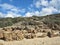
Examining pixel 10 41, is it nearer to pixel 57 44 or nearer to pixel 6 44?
pixel 6 44

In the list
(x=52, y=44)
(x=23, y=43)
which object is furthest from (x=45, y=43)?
(x=23, y=43)

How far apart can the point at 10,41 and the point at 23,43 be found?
5.73 ft

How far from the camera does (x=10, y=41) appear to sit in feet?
54.5

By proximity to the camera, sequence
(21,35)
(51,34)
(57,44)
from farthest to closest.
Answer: (51,34) → (21,35) → (57,44)

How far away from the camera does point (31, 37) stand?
60.8ft

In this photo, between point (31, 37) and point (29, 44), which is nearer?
point (29, 44)

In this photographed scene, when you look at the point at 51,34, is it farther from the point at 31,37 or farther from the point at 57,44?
the point at 57,44

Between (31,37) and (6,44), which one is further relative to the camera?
(31,37)

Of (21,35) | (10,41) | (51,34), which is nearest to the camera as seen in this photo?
(10,41)

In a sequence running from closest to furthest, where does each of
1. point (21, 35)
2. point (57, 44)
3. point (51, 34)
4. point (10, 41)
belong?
point (57, 44), point (10, 41), point (21, 35), point (51, 34)

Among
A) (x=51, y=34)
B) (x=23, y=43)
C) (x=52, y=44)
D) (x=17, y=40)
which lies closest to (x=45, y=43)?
(x=52, y=44)

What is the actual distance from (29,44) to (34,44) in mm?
449

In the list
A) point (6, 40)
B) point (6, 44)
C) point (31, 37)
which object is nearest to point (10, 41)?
point (6, 40)

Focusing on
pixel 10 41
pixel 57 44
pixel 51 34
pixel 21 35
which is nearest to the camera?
pixel 57 44
